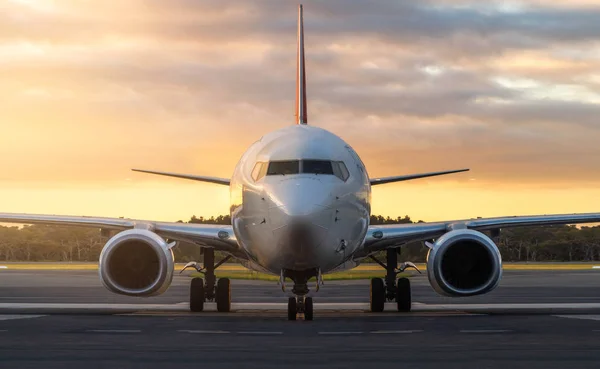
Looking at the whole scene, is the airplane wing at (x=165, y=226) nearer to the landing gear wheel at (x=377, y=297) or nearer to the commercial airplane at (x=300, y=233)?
the commercial airplane at (x=300, y=233)

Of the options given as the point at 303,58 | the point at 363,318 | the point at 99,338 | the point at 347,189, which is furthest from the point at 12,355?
the point at 303,58

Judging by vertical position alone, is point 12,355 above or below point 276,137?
below

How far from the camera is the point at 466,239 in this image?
2138 cm

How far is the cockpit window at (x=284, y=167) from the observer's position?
1831 cm

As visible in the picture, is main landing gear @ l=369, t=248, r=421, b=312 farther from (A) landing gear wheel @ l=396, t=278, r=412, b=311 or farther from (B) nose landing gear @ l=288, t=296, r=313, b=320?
(B) nose landing gear @ l=288, t=296, r=313, b=320

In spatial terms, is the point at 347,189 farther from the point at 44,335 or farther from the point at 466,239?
the point at 44,335

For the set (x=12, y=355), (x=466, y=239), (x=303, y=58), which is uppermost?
(x=303, y=58)

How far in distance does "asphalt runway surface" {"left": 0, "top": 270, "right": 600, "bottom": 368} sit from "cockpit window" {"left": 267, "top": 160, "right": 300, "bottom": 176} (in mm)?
2826

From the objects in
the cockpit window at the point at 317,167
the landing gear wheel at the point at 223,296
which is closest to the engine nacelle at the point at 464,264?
the cockpit window at the point at 317,167

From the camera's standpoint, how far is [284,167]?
18453 mm

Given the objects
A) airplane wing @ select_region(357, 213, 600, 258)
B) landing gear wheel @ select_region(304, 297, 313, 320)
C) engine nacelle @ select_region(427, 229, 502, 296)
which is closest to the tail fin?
airplane wing @ select_region(357, 213, 600, 258)

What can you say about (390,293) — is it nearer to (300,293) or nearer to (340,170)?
(300,293)

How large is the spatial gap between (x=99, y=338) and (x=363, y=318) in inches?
271

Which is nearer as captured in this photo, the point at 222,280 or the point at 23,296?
the point at 222,280
